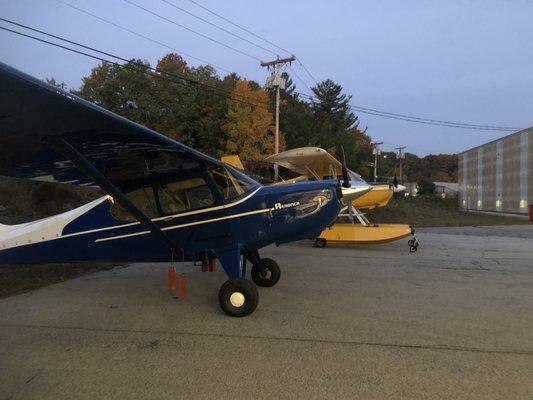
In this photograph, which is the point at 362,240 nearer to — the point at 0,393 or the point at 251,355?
the point at 251,355

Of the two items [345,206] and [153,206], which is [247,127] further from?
[153,206]

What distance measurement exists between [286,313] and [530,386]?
314 cm

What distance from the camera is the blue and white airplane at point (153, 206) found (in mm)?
5910

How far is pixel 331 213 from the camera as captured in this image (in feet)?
22.7

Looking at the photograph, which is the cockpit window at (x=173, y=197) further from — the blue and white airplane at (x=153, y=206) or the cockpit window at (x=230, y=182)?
the cockpit window at (x=230, y=182)

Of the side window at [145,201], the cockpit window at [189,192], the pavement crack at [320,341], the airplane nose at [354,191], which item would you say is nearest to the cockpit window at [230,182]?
the cockpit window at [189,192]

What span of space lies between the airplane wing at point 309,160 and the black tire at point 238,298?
856 cm

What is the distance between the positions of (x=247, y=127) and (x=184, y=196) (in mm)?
28767

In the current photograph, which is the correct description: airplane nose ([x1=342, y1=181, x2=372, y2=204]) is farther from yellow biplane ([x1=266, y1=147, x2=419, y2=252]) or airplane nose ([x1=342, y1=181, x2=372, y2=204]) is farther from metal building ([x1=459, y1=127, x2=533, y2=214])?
metal building ([x1=459, y1=127, x2=533, y2=214])

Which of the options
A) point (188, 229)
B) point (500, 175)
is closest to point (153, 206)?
point (188, 229)

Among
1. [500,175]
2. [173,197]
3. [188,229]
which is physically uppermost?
[500,175]

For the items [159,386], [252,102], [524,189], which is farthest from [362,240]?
[524,189]

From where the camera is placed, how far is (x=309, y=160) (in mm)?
15305

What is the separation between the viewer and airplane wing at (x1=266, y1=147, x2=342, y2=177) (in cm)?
1462
